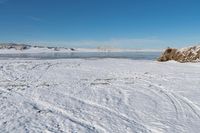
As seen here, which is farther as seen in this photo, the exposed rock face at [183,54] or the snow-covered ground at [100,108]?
the exposed rock face at [183,54]

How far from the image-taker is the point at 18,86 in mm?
9836

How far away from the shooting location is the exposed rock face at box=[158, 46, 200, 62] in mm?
22300

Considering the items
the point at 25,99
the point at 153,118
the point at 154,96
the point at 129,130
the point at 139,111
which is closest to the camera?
the point at 129,130

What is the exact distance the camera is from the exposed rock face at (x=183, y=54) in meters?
22.3

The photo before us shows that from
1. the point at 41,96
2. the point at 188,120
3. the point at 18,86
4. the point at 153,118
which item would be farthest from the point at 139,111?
the point at 18,86

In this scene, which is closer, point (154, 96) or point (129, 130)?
point (129, 130)

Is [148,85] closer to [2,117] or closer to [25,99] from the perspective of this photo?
[25,99]

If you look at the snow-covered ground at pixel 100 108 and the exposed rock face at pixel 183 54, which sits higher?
the exposed rock face at pixel 183 54

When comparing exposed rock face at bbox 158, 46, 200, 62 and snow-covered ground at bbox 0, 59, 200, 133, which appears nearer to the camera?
snow-covered ground at bbox 0, 59, 200, 133

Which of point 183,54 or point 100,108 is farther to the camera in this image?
point 183,54

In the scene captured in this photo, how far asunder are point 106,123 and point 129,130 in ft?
2.06

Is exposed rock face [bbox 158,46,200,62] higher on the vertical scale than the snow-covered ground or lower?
higher

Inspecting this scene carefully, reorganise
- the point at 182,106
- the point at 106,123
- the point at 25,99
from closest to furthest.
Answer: the point at 106,123, the point at 182,106, the point at 25,99

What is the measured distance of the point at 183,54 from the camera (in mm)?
24141
